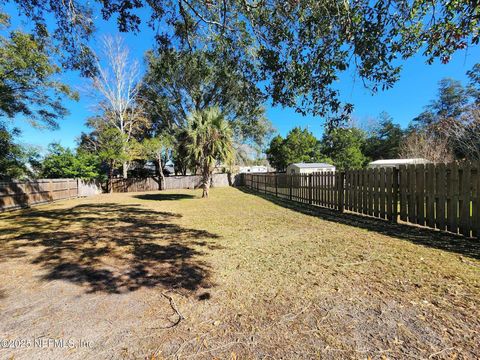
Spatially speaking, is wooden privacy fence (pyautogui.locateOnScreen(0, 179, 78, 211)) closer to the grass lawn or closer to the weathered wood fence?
the weathered wood fence

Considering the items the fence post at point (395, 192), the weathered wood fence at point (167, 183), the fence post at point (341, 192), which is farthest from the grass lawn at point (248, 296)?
the weathered wood fence at point (167, 183)

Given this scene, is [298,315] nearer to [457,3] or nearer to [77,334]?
[77,334]

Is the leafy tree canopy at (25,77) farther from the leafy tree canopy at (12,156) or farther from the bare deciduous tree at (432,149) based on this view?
the bare deciduous tree at (432,149)

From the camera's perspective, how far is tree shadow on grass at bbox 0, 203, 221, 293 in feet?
10.3

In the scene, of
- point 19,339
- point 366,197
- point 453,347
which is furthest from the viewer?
point 366,197

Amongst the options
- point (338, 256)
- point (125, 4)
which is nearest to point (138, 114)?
point (125, 4)

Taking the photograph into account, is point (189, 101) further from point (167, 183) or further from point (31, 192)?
point (31, 192)

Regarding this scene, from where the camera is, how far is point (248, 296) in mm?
2639

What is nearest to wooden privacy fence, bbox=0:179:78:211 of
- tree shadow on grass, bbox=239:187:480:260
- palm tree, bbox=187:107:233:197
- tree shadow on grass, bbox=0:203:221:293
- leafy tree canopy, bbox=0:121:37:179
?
leafy tree canopy, bbox=0:121:37:179

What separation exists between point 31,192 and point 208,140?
932 cm

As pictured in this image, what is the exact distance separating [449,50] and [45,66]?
13.7 m

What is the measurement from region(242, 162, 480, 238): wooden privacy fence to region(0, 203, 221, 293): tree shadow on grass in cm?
446

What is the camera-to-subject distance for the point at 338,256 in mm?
3775

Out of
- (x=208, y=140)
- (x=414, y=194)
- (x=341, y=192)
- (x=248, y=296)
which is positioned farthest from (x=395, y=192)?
(x=208, y=140)
